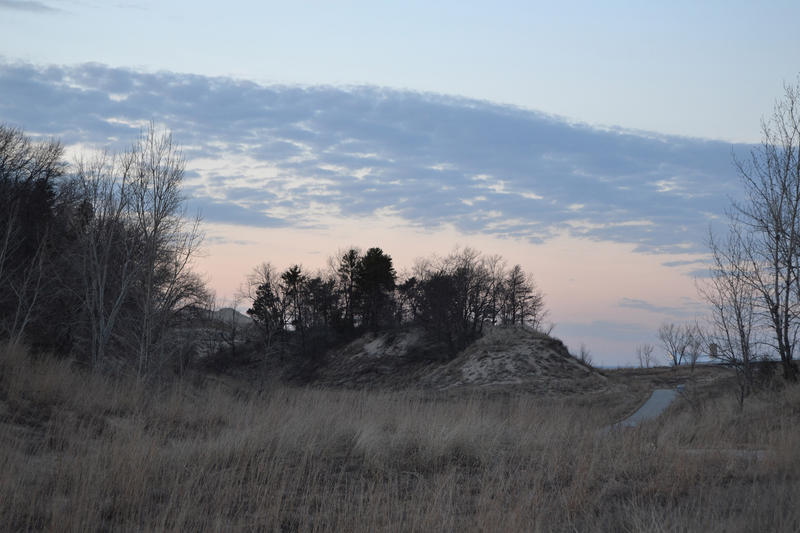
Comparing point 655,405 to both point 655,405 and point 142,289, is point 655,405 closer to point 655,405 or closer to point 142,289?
point 655,405

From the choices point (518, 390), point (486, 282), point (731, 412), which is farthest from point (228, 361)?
point (731, 412)

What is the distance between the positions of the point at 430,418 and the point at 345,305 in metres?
65.1

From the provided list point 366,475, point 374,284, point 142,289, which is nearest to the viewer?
point 366,475

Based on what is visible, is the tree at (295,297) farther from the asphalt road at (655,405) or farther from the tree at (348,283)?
the asphalt road at (655,405)

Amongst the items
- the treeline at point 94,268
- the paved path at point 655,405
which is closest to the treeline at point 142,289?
the treeline at point 94,268

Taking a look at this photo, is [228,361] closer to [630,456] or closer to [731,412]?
[731,412]

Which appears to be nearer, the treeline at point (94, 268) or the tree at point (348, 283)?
the treeline at point (94, 268)

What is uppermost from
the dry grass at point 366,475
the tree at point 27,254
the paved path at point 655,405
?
the tree at point 27,254

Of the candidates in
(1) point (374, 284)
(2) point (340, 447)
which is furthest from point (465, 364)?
(2) point (340, 447)

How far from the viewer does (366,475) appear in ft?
27.2

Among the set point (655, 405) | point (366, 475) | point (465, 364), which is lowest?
point (655, 405)

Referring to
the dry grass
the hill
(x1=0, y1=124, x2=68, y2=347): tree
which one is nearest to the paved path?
the hill

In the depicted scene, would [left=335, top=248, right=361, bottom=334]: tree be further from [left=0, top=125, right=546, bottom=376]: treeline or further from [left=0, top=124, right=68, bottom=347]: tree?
[left=0, top=124, right=68, bottom=347]: tree

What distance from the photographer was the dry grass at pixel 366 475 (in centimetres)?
598
